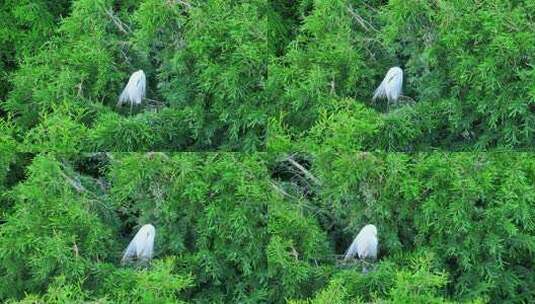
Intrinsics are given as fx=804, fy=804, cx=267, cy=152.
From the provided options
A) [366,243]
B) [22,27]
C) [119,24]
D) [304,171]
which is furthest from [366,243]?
[22,27]

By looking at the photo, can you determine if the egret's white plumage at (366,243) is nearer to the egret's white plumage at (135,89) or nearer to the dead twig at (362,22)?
the dead twig at (362,22)

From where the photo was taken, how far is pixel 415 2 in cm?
253

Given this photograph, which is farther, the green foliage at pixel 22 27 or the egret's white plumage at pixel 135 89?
the green foliage at pixel 22 27


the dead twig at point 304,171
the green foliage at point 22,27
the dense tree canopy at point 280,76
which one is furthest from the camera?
the green foliage at point 22,27

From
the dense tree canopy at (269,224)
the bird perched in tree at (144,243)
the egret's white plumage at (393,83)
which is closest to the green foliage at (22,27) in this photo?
the dense tree canopy at (269,224)

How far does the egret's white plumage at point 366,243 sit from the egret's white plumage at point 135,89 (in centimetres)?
83

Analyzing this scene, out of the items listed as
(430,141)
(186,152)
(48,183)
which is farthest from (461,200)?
(48,183)

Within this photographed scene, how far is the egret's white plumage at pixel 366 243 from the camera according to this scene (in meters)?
2.53

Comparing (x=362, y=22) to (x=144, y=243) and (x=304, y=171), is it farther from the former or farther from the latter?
(x=144, y=243)

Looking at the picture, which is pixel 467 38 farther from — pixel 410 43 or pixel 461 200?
pixel 461 200

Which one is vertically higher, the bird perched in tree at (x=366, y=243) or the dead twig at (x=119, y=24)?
the dead twig at (x=119, y=24)

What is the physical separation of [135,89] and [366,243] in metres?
0.88

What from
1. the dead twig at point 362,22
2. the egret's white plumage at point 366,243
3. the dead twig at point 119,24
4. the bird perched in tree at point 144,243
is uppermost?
the dead twig at point 362,22

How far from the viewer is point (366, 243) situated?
2.54 m
